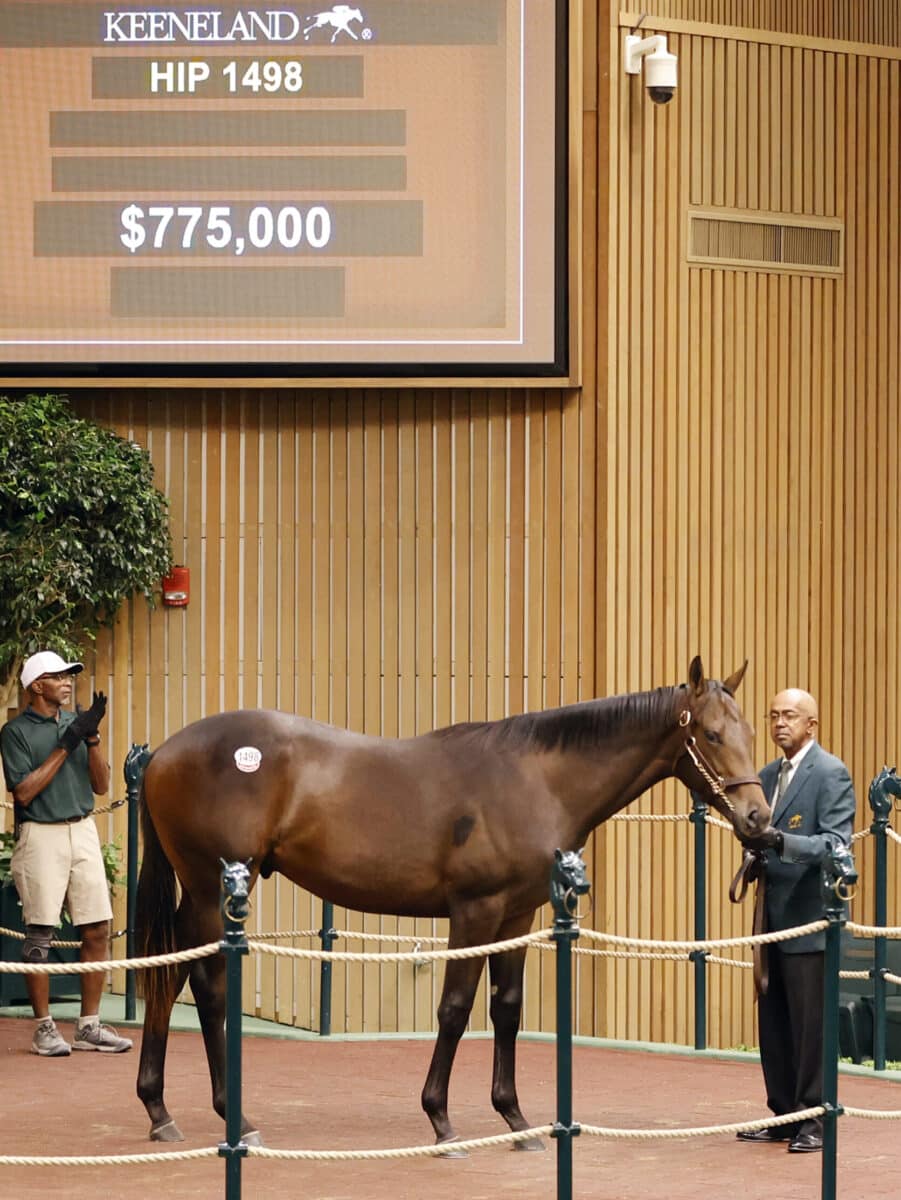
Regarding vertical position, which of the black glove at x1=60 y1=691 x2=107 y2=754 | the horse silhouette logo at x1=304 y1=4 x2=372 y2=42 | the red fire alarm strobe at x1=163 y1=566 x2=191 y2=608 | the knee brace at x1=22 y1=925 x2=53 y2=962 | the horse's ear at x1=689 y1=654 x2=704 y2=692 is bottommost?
the knee brace at x1=22 y1=925 x2=53 y2=962

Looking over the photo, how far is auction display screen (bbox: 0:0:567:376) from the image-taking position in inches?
446

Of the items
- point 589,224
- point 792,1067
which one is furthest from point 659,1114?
point 589,224

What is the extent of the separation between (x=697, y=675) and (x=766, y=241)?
5974mm

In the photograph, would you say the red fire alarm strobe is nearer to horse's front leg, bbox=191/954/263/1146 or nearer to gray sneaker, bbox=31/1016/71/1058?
gray sneaker, bbox=31/1016/71/1058

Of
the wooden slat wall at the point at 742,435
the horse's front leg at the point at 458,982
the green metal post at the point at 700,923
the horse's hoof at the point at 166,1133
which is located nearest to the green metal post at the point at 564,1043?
the horse's front leg at the point at 458,982

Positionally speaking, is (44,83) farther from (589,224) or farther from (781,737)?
(781,737)

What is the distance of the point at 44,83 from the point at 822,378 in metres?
5.07

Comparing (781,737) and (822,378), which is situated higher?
(822,378)

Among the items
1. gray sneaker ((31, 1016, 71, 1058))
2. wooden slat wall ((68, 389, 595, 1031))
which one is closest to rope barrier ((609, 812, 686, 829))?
wooden slat wall ((68, 389, 595, 1031))

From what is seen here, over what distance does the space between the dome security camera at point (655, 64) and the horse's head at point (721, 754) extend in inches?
216

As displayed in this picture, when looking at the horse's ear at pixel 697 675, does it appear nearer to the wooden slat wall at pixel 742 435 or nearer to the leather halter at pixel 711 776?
the leather halter at pixel 711 776

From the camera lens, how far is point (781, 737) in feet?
Result: 23.3

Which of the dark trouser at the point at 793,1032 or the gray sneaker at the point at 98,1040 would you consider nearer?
the dark trouser at the point at 793,1032

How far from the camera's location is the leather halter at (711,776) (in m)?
6.89
